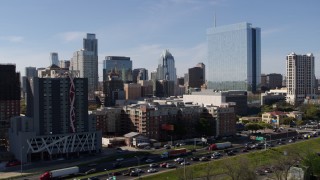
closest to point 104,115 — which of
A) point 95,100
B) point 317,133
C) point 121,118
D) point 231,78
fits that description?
point 121,118

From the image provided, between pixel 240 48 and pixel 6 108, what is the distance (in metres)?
108

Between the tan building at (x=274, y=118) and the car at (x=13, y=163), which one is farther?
the tan building at (x=274, y=118)

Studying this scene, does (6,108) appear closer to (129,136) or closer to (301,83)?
(129,136)

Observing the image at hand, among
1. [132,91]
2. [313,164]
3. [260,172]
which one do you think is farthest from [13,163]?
[132,91]

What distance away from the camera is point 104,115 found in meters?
74.1

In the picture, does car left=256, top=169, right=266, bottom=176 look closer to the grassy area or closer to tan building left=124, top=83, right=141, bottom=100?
the grassy area

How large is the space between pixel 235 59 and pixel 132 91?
157 ft

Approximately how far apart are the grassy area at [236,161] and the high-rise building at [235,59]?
306 feet

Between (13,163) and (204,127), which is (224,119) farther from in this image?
(13,163)

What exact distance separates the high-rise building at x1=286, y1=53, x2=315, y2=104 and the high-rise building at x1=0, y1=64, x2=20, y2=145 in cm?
9442

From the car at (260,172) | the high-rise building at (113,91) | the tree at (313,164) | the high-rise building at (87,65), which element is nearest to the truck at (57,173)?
the car at (260,172)

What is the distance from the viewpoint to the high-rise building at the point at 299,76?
138375 mm

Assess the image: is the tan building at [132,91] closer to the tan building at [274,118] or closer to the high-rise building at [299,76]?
the high-rise building at [299,76]

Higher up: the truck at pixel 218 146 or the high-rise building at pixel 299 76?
the high-rise building at pixel 299 76
